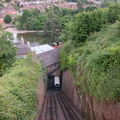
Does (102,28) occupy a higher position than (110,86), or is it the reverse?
(102,28)

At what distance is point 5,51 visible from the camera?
14.1 meters

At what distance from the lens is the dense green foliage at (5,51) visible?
1412 centimetres

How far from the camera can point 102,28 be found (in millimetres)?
13969

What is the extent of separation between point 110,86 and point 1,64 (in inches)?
456

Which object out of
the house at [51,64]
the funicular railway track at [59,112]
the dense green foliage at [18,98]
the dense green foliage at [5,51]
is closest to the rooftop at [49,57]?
the house at [51,64]

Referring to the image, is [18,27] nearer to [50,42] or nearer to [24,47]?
[50,42]

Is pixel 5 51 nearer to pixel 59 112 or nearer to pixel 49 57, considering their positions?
pixel 49 57

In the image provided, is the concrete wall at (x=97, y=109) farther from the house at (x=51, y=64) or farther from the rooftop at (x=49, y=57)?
the house at (x=51, y=64)

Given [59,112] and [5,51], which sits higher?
[5,51]

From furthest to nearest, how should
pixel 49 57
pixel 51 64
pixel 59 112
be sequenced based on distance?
pixel 49 57 → pixel 51 64 → pixel 59 112

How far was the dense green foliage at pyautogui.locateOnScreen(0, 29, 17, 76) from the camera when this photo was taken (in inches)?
556

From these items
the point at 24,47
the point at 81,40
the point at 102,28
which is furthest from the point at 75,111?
the point at 24,47

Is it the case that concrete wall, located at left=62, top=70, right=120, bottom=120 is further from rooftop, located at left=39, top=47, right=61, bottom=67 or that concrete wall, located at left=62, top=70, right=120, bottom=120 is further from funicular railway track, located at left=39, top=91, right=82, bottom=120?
rooftop, located at left=39, top=47, right=61, bottom=67

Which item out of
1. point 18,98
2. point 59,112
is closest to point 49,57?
point 59,112
